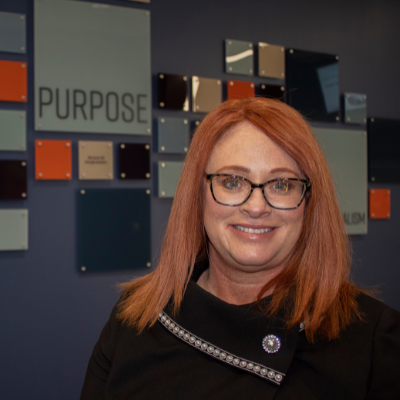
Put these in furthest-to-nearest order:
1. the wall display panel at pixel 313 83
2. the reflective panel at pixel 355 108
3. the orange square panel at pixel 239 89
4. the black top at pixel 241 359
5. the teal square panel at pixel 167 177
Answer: the reflective panel at pixel 355 108 → the wall display panel at pixel 313 83 → the orange square panel at pixel 239 89 → the teal square panel at pixel 167 177 → the black top at pixel 241 359

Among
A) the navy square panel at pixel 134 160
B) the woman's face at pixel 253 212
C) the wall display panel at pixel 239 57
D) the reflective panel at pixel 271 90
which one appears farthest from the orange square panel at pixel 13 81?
the woman's face at pixel 253 212

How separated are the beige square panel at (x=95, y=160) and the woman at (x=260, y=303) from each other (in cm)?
118

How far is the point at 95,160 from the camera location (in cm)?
218

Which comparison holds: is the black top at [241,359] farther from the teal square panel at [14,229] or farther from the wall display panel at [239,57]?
the wall display panel at [239,57]

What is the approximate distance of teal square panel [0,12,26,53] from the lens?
6.67 ft

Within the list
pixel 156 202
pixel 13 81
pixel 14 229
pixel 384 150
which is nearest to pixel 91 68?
pixel 13 81

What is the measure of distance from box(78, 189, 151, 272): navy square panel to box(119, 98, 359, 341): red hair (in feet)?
3.70

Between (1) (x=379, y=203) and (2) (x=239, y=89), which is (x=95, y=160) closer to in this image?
(2) (x=239, y=89)

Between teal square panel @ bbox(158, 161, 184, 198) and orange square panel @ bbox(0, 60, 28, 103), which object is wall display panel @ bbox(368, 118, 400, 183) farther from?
orange square panel @ bbox(0, 60, 28, 103)

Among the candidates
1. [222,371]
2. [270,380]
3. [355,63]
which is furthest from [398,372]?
[355,63]

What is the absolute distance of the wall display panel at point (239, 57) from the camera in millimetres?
2422

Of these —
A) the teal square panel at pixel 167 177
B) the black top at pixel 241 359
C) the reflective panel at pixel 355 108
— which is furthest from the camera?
the reflective panel at pixel 355 108

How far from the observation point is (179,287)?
108 centimetres

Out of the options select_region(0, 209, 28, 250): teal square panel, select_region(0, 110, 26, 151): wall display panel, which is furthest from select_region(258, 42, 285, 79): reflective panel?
select_region(0, 209, 28, 250): teal square panel
